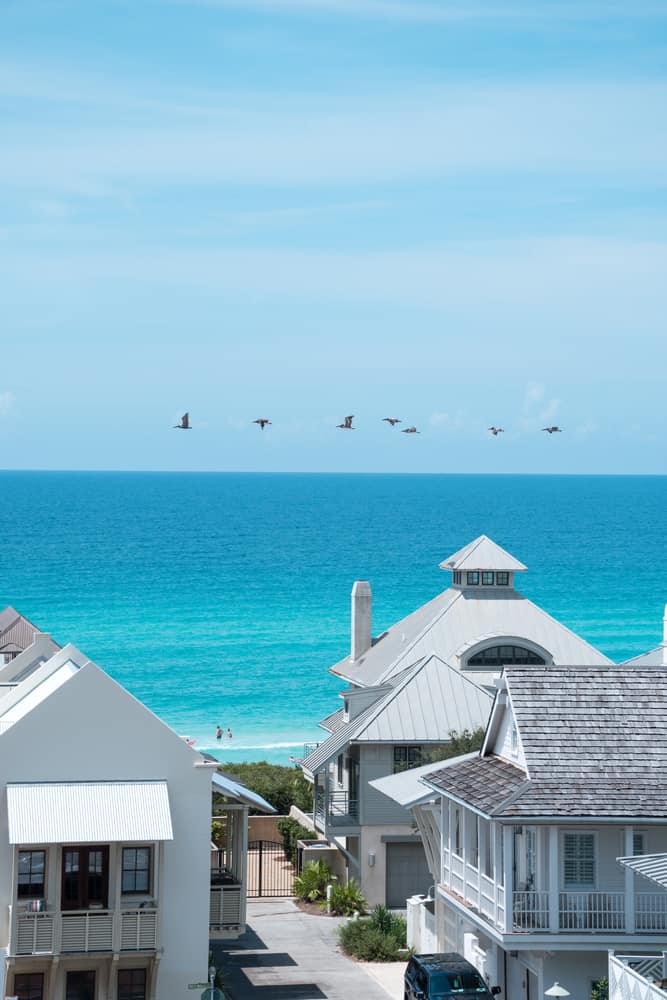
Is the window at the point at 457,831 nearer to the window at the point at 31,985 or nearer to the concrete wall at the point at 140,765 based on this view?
the concrete wall at the point at 140,765

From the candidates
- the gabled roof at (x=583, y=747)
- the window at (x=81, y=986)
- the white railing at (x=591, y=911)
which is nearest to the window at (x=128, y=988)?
the window at (x=81, y=986)

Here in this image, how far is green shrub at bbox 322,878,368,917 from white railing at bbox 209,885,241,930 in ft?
24.4

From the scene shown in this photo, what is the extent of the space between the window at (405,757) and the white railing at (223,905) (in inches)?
376

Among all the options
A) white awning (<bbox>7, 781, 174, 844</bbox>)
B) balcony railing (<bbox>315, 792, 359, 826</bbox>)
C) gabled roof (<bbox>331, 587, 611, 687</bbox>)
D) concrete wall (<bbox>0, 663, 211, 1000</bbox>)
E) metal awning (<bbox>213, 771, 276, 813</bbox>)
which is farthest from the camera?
gabled roof (<bbox>331, 587, 611, 687</bbox>)

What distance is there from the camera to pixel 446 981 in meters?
28.7

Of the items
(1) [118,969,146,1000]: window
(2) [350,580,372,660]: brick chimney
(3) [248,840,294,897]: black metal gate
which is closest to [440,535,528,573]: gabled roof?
(2) [350,580,372,660]: brick chimney

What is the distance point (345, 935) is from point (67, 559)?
137789 millimetres

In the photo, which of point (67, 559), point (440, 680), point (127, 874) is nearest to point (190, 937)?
point (127, 874)

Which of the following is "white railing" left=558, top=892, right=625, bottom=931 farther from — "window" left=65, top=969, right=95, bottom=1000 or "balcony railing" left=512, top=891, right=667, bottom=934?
"window" left=65, top=969, right=95, bottom=1000

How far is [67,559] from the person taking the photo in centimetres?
17075

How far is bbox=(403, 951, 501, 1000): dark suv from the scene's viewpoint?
28.6 meters

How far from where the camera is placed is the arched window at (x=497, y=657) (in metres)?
46.1

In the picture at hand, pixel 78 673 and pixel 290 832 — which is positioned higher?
pixel 78 673

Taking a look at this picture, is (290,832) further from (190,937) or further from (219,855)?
(190,937)
